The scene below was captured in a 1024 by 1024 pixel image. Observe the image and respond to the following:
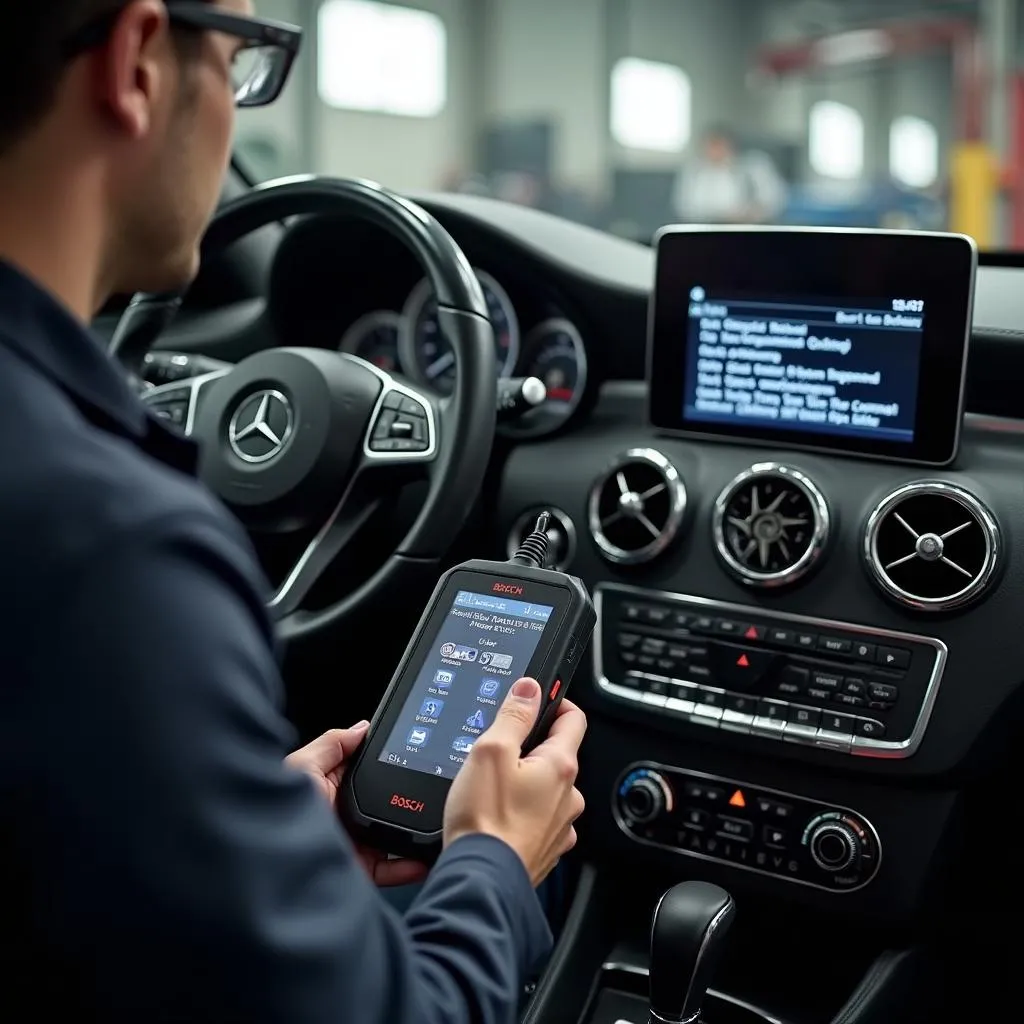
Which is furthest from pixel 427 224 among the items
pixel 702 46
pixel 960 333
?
pixel 702 46

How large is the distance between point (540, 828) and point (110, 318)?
1.24m

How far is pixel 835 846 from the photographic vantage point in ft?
A: 4.41

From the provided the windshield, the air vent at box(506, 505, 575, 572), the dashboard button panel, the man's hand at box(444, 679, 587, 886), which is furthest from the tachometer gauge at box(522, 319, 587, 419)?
the windshield

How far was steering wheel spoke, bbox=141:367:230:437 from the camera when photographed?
146 cm

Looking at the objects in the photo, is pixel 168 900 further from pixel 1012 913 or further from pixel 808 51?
pixel 808 51

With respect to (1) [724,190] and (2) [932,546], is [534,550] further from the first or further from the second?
(1) [724,190]

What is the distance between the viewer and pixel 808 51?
14.6 m

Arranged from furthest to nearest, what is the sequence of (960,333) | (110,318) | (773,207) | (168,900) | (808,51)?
(808,51) → (773,207) → (110,318) → (960,333) → (168,900)

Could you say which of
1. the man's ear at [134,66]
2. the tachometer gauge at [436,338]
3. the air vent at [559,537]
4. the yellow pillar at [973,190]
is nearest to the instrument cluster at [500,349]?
the tachometer gauge at [436,338]

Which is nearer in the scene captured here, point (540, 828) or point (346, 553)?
point (540, 828)

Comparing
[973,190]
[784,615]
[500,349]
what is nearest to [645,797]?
[784,615]

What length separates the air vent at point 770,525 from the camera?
1.37 metres

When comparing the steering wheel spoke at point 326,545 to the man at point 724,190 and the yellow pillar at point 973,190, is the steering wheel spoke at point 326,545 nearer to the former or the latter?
the man at point 724,190

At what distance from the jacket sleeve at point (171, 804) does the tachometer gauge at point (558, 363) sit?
1064 millimetres
